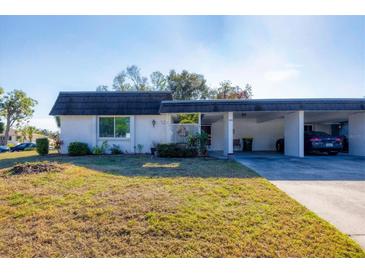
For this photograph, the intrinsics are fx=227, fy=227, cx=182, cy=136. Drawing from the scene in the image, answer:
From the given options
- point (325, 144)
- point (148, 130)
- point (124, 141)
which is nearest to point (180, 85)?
point (148, 130)

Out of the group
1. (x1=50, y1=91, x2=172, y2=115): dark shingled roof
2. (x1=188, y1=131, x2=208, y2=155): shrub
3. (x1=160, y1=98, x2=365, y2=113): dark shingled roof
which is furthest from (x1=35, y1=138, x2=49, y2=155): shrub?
(x1=188, y1=131, x2=208, y2=155): shrub

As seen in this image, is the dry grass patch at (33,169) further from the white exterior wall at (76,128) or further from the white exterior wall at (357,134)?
the white exterior wall at (357,134)

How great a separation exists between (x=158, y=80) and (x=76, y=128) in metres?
24.3

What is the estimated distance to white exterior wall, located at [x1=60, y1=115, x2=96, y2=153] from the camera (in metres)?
14.3

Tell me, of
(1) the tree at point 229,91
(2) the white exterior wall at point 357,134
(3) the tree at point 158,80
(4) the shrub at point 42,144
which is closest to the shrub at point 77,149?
(4) the shrub at point 42,144

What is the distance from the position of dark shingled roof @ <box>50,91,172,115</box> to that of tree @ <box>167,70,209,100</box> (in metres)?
19.1

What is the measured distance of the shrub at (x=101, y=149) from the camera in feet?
45.3

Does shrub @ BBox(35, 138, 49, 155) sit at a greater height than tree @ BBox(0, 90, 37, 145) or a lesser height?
lesser

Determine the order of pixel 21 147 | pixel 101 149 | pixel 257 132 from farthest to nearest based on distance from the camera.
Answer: pixel 21 147 < pixel 257 132 < pixel 101 149

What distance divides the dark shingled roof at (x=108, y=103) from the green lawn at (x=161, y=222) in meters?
8.66

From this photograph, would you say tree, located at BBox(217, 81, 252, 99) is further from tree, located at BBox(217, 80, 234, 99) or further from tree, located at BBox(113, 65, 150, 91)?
tree, located at BBox(113, 65, 150, 91)

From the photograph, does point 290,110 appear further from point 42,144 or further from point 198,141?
point 42,144

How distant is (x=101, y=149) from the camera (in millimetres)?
13922
